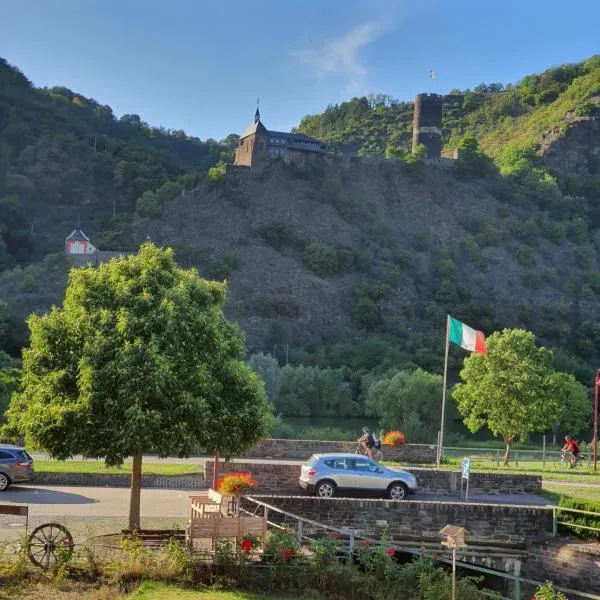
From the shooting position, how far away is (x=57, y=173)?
121m

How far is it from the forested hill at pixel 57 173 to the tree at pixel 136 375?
3193 inches

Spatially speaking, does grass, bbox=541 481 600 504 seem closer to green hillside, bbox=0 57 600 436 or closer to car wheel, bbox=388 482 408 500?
car wheel, bbox=388 482 408 500

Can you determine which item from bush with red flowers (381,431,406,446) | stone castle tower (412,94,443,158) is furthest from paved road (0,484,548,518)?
stone castle tower (412,94,443,158)

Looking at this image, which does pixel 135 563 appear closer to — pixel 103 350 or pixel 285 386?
pixel 103 350

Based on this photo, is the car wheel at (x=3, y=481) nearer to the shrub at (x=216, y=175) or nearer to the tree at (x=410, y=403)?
the tree at (x=410, y=403)

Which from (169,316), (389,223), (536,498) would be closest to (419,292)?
(389,223)

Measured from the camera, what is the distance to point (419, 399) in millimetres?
56531

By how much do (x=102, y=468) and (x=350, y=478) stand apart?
7.50 meters

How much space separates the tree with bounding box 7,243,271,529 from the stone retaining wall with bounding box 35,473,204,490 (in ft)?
22.1

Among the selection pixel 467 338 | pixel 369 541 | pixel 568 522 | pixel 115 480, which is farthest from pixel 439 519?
pixel 467 338

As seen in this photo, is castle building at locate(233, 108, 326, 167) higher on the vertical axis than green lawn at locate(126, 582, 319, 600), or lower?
higher

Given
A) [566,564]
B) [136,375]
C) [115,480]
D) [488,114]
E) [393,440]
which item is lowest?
[566,564]

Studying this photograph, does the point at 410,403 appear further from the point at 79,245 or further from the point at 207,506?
the point at 79,245

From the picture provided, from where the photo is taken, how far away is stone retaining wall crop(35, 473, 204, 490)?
2417 cm
